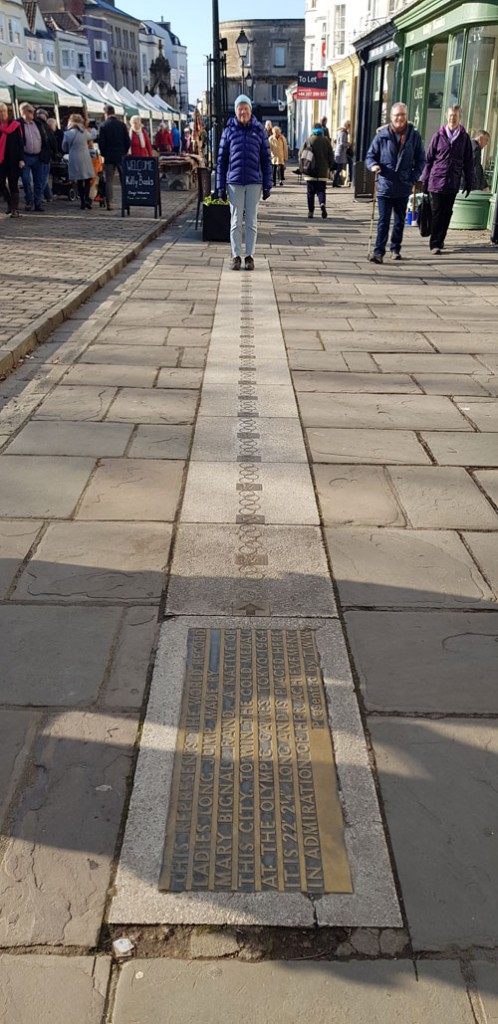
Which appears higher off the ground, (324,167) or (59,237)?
(324,167)

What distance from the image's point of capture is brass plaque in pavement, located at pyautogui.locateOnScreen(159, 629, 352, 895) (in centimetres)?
197

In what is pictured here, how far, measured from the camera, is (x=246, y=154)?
10.2 meters

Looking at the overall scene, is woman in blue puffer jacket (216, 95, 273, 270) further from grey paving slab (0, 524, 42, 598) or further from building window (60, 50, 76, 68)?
building window (60, 50, 76, 68)

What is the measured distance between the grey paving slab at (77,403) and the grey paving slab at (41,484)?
2.50ft

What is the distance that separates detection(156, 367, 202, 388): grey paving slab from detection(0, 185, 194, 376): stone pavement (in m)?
1.14

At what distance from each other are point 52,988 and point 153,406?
13.7 feet

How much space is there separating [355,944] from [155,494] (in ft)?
8.63

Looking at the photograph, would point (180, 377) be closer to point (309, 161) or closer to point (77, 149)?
point (309, 161)

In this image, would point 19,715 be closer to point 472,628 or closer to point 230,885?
point 230,885

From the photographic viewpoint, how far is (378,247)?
1162 centimetres

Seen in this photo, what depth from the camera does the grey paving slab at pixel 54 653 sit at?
262 cm

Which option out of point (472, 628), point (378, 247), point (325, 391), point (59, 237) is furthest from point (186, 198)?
point (472, 628)

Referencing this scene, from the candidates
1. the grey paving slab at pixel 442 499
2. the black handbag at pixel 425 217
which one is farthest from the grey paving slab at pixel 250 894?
the black handbag at pixel 425 217

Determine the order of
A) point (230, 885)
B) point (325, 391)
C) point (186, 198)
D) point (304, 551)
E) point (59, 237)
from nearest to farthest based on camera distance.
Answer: point (230, 885)
point (304, 551)
point (325, 391)
point (59, 237)
point (186, 198)
